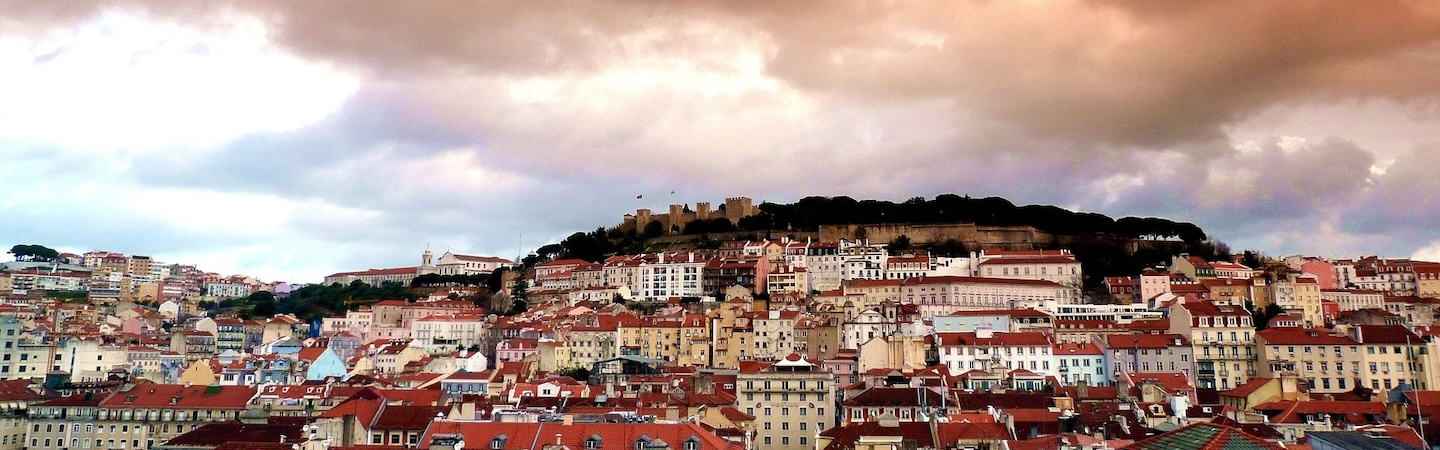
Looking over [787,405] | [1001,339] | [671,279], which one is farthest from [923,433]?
[671,279]

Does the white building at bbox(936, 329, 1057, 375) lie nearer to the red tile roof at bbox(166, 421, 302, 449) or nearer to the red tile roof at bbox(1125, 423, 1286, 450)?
the red tile roof at bbox(166, 421, 302, 449)

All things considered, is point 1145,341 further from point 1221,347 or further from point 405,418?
point 405,418

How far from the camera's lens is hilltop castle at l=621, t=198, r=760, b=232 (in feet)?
380

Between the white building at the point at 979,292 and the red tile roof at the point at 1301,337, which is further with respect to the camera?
the white building at the point at 979,292

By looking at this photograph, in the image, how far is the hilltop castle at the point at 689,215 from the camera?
380 ft

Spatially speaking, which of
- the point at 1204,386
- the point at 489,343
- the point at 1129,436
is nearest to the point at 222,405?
the point at 489,343

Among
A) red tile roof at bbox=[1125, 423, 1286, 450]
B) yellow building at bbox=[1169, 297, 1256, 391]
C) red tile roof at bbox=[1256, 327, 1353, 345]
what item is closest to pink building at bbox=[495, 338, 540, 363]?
yellow building at bbox=[1169, 297, 1256, 391]

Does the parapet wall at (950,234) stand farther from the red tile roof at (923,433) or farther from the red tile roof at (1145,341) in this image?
the red tile roof at (923,433)

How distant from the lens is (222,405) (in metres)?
50.2

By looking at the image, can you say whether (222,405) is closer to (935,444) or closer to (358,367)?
(358,367)

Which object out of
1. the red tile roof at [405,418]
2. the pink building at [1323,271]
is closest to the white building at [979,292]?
the pink building at [1323,271]

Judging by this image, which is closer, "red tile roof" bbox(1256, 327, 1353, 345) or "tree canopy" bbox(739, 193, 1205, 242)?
"red tile roof" bbox(1256, 327, 1353, 345)

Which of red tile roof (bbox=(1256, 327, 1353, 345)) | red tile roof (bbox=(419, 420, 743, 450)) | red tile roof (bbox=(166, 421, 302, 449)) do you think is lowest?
red tile roof (bbox=(166, 421, 302, 449))

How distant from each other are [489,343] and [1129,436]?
5561cm
